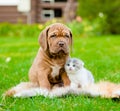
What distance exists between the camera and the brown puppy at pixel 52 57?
5.51 meters

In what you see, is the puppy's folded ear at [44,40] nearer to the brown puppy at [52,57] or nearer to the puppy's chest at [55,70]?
the brown puppy at [52,57]

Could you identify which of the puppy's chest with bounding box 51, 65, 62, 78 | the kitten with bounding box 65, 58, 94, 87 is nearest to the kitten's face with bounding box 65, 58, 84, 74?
the kitten with bounding box 65, 58, 94, 87

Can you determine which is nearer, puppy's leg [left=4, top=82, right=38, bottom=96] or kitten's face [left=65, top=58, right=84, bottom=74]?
puppy's leg [left=4, top=82, right=38, bottom=96]

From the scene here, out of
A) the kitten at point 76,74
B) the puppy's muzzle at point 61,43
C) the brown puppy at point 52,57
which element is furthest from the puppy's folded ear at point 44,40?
the kitten at point 76,74

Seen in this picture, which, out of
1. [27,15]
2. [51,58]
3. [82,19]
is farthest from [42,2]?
[51,58]

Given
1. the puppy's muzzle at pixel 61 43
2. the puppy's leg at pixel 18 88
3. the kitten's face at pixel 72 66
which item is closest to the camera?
the puppy's leg at pixel 18 88

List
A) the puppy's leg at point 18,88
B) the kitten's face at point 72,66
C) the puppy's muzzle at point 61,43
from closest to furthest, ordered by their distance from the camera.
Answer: the puppy's leg at point 18,88, the puppy's muzzle at point 61,43, the kitten's face at point 72,66

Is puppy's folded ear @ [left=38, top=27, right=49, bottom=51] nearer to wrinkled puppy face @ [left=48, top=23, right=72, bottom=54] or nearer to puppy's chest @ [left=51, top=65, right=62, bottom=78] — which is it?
wrinkled puppy face @ [left=48, top=23, right=72, bottom=54]

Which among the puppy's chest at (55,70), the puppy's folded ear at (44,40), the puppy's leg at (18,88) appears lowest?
the puppy's leg at (18,88)

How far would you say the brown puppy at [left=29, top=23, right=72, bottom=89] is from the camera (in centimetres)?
551

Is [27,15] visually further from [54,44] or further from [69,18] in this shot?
[54,44]

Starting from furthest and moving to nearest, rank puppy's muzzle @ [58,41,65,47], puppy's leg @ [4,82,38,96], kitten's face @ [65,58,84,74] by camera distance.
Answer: kitten's face @ [65,58,84,74]
puppy's muzzle @ [58,41,65,47]
puppy's leg @ [4,82,38,96]

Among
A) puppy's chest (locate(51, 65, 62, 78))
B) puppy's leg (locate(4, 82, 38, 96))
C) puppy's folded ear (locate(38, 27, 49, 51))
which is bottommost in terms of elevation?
puppy's leg (locate(4, 82, 38, 96))

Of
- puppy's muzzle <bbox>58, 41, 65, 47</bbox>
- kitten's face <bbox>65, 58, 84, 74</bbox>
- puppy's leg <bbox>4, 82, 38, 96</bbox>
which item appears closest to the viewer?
puppy's leg <bbox>4, 82, 38, 96</bbox>
